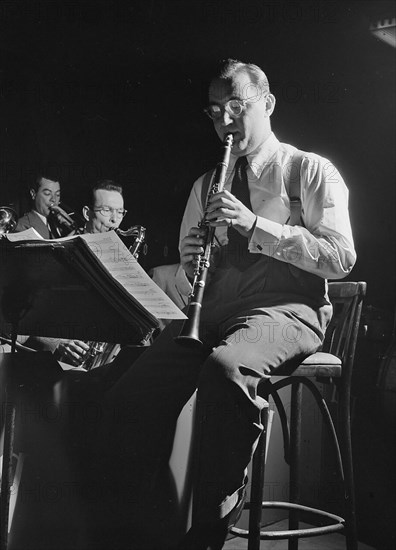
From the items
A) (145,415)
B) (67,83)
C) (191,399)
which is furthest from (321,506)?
(67,83)

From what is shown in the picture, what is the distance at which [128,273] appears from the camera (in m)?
1.32

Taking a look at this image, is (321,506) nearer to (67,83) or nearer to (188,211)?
(188,211)

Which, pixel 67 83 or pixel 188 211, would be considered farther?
pixel 67 83

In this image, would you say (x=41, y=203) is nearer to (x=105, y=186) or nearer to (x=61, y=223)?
(x=61, y=223)

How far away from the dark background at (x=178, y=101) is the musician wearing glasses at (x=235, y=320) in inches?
38.0

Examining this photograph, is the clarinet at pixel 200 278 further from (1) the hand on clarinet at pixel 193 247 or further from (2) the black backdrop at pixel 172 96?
(2) the black backdrop at pixel 172 96

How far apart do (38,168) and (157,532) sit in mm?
2264

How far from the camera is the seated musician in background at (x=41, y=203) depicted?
125 inches

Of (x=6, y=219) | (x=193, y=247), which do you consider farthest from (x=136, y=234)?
(x=193, y=247)

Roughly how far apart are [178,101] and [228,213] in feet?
5.47

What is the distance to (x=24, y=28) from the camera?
305 centimetres

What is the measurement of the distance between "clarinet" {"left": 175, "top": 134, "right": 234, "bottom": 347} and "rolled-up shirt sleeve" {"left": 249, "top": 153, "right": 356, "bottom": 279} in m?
0.13

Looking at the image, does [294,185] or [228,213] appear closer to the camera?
[228,213]

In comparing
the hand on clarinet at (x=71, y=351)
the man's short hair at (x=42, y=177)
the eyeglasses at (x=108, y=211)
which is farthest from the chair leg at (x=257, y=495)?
the man's short hair at (x=42, y=177)
